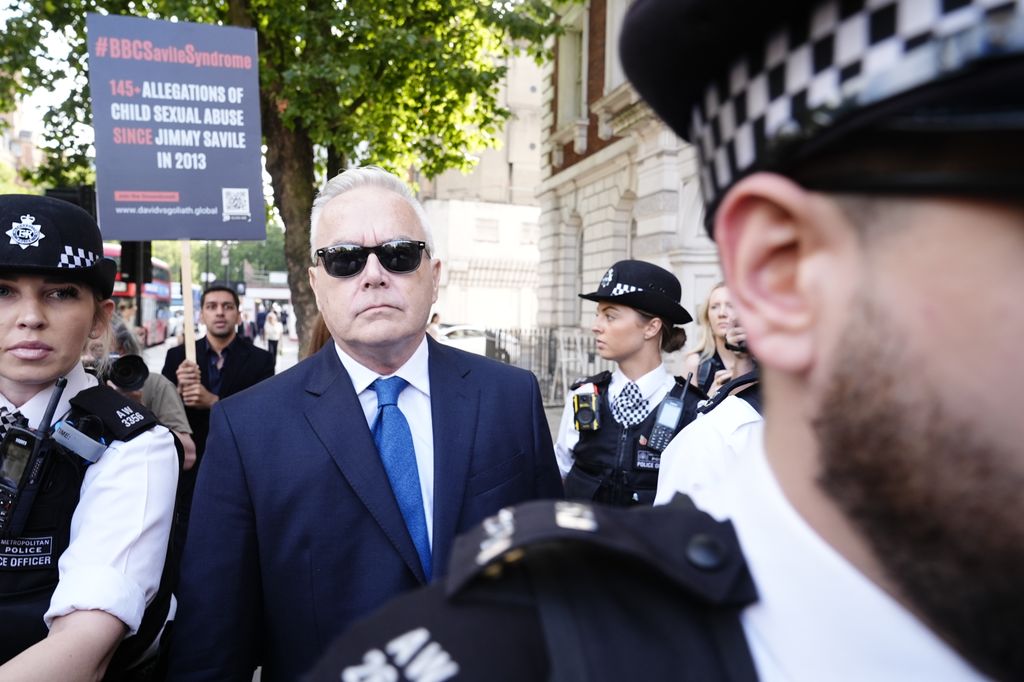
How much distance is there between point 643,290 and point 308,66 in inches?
273

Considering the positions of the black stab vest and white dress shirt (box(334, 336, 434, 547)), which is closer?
the black stab vest

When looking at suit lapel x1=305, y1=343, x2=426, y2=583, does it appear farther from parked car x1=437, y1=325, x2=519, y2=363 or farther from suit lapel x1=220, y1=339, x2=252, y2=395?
parked car x1=437, y1=325, x2=519, y2=363

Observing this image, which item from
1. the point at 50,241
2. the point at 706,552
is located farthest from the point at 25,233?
the point at 706,552

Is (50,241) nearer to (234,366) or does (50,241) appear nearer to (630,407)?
(630,407)

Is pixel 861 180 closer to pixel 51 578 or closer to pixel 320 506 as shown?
pixel 320 506

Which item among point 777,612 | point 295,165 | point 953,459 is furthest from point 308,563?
point 295,165

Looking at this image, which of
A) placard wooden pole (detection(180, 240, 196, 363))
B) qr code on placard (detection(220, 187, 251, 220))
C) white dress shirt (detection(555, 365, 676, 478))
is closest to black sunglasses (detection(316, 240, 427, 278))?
white dress shirt (detection(555, 365, 676, 478))

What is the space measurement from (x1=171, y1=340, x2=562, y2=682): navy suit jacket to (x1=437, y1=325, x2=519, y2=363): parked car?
15.4 meters

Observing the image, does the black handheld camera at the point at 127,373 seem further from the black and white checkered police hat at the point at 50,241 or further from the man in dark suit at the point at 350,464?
the man in dark suit at the point at 350,464

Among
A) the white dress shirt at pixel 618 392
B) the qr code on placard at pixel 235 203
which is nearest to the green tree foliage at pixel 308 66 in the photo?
the qr code on placard at pixel 235 203

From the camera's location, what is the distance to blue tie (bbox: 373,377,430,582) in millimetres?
1973

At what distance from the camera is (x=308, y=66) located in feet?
30.2

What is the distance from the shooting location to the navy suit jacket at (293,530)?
186 cm

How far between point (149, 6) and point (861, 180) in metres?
12.6
